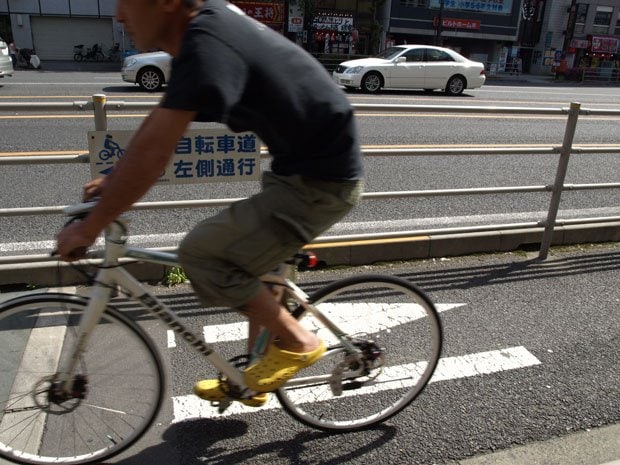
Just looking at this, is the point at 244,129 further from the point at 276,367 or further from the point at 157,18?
the point at 276,367

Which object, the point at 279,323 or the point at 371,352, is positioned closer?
the point at 279,323

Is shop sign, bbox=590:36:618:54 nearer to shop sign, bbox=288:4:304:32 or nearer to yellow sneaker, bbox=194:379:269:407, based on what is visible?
shop sign, bbox=288:4:304:32

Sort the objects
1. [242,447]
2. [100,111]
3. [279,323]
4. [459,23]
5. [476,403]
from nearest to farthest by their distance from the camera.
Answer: [279,323] < [242,447] < [476,403] < [100,111] < [459,23]

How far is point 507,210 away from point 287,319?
4.50m

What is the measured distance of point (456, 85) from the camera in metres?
17.7

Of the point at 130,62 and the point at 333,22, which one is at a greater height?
the point at 333,22

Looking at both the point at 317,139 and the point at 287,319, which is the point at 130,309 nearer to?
the point at 287,319

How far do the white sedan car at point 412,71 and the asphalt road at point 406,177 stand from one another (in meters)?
5.58

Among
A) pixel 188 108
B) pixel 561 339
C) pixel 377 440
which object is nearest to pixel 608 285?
pixel 561 339

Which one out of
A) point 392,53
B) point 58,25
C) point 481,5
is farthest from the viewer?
point 481,5

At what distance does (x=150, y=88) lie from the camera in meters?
14.3

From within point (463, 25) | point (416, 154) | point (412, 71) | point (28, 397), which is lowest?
point (28, 397)

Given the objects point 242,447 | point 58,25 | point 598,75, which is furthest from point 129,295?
point 598,75

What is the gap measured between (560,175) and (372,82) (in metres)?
13.2
